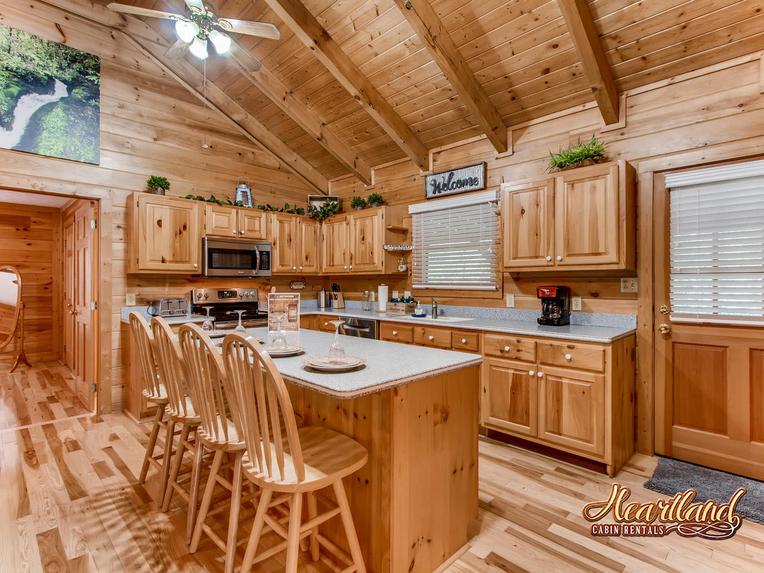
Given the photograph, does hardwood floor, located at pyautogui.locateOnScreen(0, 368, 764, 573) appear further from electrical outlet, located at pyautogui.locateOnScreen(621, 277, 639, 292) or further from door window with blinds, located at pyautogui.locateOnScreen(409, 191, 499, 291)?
door window with blinds, located at pyautogui.locateOnScreen(409, 191, 499, 291)

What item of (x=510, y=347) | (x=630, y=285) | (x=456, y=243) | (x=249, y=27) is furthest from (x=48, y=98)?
(x=630, y=285)

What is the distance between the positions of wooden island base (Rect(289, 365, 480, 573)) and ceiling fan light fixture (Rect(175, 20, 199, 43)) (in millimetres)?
2504

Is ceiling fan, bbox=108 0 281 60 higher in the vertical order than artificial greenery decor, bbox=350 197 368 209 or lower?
higher

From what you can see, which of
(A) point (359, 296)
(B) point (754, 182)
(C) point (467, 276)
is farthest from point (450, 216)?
(B) point (754, 182)

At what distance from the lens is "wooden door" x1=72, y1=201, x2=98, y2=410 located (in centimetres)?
401

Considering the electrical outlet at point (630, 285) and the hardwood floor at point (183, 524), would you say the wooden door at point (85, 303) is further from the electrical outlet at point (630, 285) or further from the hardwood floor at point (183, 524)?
the electrical outlet at point (630, 285)

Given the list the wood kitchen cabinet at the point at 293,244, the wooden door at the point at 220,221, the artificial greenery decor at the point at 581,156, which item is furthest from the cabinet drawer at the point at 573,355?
the wooden door at the point at 220,221

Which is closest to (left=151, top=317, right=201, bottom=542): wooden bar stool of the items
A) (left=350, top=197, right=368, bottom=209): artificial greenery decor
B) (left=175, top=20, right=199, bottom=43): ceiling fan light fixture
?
(left=175, top=20, right=199, bottom=43): ceiling fan light fixture

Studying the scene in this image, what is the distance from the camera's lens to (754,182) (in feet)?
8.63

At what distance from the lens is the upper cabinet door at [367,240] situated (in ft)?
15.2

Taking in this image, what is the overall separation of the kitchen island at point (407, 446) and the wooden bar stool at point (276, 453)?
0.41 feet

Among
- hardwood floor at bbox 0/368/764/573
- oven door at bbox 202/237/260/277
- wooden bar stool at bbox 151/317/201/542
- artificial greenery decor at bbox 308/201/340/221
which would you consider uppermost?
artificial greenery decor at bbox 308/201/340/221

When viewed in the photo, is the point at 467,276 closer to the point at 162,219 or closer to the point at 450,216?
the point at 450,216

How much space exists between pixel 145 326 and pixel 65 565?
114cm
